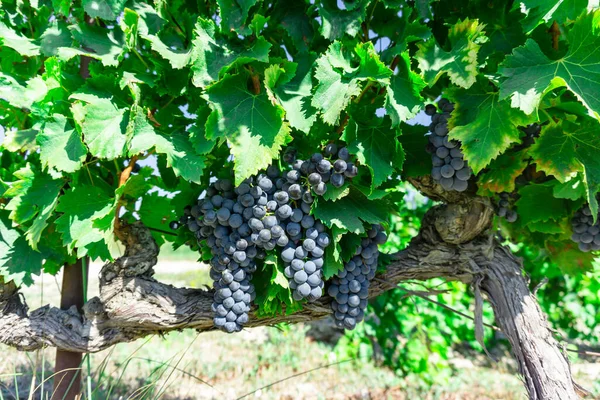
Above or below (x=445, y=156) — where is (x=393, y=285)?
below

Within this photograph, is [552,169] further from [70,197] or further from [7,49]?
[7,49]

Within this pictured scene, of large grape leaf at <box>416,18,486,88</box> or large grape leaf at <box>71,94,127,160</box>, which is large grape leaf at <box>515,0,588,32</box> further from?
large grape leaf at <box>71,94,127,160</box>

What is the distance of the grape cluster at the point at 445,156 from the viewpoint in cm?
165

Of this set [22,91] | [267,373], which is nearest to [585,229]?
[22,91]

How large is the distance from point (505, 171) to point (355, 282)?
666mm

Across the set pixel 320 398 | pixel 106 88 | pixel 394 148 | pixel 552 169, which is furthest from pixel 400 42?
pixel 320 398

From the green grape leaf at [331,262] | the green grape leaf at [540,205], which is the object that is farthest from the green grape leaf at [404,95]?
the green grape leaf at [540,205]

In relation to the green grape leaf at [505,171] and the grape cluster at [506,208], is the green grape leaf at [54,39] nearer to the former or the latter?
the green grape leaf at [505,171]

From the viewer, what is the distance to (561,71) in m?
1.39

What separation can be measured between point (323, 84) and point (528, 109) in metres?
0.56

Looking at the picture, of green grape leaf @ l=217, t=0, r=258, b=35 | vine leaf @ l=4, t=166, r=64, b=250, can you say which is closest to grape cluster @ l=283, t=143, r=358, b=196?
green grape leaf @ l=217, t=0, r=258, b=35

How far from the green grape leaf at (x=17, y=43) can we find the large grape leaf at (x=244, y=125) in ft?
2.84

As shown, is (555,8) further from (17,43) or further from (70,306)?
(70,306)

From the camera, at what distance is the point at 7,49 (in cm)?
215
